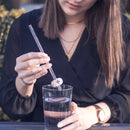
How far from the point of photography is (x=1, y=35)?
2.88m

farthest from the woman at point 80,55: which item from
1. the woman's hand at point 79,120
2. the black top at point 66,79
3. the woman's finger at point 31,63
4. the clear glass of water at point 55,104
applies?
the clear glass of water at point 55,104

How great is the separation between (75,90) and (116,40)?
46cm

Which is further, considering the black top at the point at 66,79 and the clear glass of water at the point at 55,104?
the black top at the point at 66,79

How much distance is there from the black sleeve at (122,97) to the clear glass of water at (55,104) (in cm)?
61

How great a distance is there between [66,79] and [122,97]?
0.41m

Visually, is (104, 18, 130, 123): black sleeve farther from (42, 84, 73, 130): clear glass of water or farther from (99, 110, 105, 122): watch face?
(42, 84, 73, 130): clear glass of water

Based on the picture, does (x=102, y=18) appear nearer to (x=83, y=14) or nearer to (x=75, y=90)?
(x=83, y=14)

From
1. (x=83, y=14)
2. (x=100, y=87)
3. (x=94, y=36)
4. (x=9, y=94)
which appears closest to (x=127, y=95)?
(x=100, y=87)

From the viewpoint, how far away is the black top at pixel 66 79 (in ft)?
6.42

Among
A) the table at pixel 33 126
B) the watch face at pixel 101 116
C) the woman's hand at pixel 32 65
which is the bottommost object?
the watch face at pixel 101 116

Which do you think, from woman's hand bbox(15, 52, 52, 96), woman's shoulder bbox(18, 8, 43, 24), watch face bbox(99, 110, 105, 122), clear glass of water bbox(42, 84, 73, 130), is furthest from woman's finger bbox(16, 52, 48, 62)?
woman's shoulder bbox(18, 8, 43, 24)

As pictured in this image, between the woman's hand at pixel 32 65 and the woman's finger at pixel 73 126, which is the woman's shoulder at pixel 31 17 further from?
the woman's finger at pixel 73 126

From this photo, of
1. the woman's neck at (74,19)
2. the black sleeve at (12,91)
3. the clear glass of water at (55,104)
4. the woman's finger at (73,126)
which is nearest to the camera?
the clear glass of water at (55,104)

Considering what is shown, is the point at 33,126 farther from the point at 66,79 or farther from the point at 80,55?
the point at 80,55
